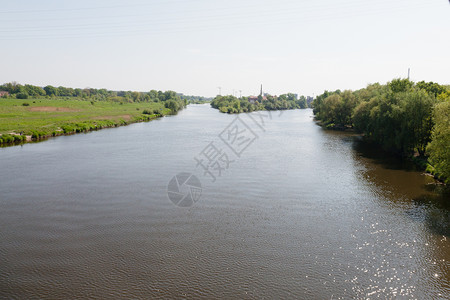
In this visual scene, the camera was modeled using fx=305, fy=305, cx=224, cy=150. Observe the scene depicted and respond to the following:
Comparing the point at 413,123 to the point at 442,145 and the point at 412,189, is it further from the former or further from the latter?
the point at 442,145

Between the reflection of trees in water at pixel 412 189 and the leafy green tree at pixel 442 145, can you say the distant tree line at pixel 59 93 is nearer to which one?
the reflection of trees in water at pixel 412 189

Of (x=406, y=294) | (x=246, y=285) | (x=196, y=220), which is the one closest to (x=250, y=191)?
(x=196, y=220)

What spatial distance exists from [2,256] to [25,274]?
7.10 ft

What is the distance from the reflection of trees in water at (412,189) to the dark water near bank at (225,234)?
0.39 ft

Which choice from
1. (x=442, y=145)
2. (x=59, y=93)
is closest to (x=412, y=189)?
(x=442, y=145)

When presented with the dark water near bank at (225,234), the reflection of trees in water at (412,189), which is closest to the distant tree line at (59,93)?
the reflection of trees in water at (412,189)

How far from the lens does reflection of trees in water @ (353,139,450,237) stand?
666 inches

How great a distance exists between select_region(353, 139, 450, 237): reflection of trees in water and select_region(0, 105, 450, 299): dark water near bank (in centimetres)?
12

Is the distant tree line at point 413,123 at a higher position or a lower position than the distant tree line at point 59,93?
lower

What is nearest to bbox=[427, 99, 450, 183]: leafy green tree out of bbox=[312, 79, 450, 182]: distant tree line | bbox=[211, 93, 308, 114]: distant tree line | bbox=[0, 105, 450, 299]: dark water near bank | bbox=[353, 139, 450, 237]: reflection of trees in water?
bbox=[312, 79, 450, 182]: distant tree line

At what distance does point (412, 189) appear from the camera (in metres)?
22.1

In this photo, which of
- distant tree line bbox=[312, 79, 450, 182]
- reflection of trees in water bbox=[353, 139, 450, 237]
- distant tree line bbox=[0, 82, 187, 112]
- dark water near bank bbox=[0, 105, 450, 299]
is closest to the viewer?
dark water near bank bbox=[0, 105, 450, 299]

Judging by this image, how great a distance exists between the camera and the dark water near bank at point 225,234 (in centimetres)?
1111

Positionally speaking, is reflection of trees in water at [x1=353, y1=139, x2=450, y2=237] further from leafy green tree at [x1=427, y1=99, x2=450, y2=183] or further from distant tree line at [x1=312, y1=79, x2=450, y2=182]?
leafy green tree at [x1=427, y1=99, x2=450, y2=183]
